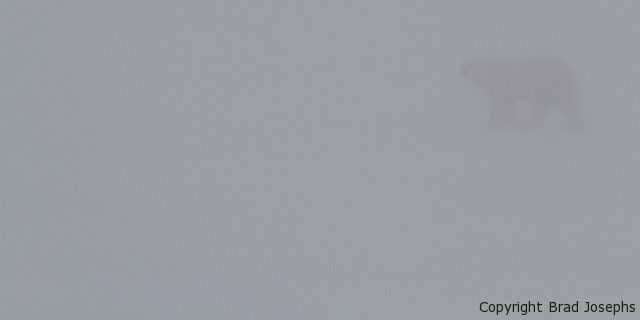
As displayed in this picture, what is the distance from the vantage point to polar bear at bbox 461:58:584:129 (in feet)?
3.38

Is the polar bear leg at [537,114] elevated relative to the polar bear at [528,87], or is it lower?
lower

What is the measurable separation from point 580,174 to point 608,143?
62 millimetres

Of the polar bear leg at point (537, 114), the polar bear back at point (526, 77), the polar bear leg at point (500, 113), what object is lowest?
the polar bear leg at point (537, 114)

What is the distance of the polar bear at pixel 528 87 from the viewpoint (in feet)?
3.38

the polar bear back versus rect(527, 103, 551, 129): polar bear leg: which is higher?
the polar bear back

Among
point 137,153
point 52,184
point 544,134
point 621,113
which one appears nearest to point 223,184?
point 137,153

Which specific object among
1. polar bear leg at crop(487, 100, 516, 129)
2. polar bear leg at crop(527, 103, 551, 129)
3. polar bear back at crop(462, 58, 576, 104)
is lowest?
polar bear leg at crop(527, 103, 551, 129)

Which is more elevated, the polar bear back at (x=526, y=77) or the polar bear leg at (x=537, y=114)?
the polar bear back at (x=526, y=77)

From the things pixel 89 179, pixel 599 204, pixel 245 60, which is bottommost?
pixel 599 204

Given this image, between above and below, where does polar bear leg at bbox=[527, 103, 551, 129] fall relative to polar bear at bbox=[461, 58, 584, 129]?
below

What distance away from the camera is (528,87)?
1069 mm

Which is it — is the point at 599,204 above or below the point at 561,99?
below

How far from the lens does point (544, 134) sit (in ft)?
3.42

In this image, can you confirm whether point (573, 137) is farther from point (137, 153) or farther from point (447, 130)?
point (137, 153)
